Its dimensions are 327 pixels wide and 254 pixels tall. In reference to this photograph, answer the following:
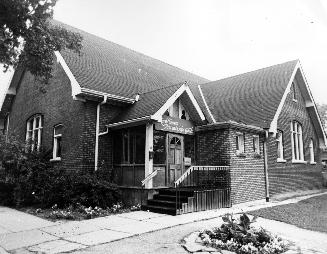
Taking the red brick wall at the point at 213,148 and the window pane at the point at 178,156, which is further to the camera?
the window pane at the point at 178,156

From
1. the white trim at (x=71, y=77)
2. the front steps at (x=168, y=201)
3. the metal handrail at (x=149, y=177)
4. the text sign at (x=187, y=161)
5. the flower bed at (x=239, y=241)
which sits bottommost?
the flower bed at (x=239, y=241)

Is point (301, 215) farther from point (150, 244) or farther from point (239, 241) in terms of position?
point (150, 244)

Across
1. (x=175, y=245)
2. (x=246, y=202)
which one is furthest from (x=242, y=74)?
(x=175, y=245)

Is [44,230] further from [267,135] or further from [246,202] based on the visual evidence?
[267,135]

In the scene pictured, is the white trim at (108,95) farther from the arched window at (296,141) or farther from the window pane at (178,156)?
the arched window at (296,141)

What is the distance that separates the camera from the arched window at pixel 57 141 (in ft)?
49.9

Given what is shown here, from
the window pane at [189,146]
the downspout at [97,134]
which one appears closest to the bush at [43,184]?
the downspout at [97,134]

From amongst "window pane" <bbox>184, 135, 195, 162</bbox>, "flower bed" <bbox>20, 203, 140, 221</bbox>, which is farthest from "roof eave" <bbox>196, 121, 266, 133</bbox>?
"flower bed" <bbox>20, 203, 140, 221</bbox>

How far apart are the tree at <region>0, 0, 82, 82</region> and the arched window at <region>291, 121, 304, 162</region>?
14.9 meters

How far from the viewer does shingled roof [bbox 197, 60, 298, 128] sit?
16.4 metres

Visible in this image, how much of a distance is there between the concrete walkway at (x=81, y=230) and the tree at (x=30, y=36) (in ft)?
14.8

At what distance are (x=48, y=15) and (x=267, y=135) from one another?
11.2 m

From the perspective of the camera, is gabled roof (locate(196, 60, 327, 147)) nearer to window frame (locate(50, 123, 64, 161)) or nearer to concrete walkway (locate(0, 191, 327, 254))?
concrete walkway (locate(0, 191, 327, 254))

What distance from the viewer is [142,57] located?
2323 cm
